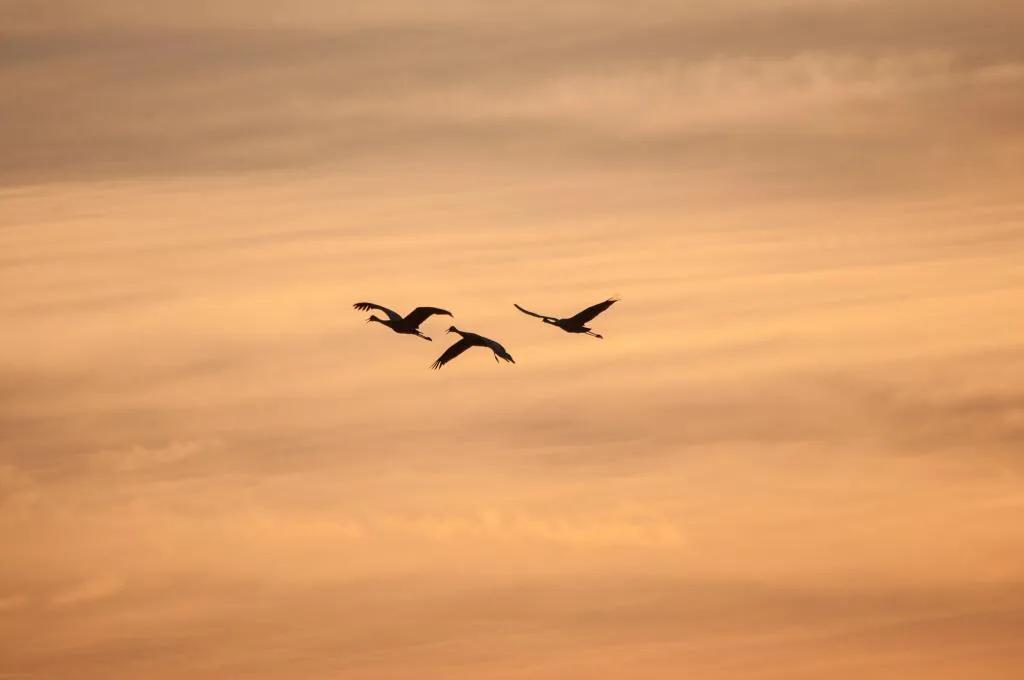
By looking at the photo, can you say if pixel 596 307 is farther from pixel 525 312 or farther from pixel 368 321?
pixel 368 321

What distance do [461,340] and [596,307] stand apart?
11.8 m

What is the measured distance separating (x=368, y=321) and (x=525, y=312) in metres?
15.7

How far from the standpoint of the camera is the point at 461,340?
18212 centimetres

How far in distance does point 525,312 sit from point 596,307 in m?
5.11

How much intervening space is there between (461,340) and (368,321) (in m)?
5.75

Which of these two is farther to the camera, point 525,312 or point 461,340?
point 461,340

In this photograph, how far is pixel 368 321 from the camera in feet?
600

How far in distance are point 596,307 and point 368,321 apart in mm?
16405

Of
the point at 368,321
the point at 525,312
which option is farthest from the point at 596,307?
Answer: the point at 368,321

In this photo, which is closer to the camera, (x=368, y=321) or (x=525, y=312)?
(x=525, y=312)

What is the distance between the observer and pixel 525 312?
17038 cm

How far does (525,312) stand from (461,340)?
12.4m

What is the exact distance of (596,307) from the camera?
17350 cm
